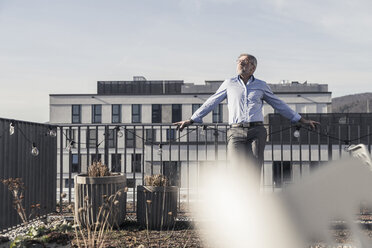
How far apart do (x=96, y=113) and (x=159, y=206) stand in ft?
197

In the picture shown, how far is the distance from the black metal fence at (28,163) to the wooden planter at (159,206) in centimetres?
144

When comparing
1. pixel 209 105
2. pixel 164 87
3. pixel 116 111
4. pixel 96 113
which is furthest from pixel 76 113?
pixel 209 105

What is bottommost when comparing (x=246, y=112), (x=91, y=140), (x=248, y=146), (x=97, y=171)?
(x=97, y=171)

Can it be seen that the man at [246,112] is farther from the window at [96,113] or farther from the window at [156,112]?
the window at [96,113]

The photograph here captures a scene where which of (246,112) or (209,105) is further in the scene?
(209,105)

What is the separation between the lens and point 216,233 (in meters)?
5.47

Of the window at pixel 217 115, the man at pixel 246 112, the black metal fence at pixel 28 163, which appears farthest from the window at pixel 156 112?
the man at pixel 246 112

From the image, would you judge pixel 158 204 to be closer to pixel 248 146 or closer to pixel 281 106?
pixel 248 146

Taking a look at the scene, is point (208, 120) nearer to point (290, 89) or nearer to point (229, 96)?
point (290, 89)

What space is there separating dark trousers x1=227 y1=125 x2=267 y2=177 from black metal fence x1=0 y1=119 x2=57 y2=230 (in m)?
2.63

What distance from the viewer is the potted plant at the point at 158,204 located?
5746 millimetres

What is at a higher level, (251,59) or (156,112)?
(156,112)

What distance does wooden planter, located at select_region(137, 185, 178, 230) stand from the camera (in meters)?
5.74

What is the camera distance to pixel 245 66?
15.6 feet
